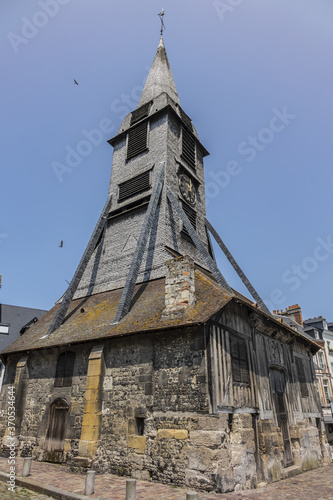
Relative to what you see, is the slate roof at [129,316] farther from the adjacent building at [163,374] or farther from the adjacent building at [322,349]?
the adjacent building at [322,349]

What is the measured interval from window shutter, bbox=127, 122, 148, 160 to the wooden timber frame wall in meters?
10.7

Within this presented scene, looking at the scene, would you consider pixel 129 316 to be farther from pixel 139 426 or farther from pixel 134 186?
pixel 134 186

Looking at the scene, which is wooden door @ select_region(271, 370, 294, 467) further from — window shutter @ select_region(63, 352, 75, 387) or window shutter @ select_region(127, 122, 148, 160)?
window shutter @ select_region(127, 122, 148, 160)

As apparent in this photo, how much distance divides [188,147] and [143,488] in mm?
15398

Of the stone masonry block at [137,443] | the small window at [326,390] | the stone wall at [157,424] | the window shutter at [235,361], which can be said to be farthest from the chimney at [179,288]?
the small window at [326,390]

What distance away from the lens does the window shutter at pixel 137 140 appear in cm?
1717

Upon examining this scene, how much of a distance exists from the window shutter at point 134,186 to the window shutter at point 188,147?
2.67 meters

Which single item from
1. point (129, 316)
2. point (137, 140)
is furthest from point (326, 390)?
point (137, 140)

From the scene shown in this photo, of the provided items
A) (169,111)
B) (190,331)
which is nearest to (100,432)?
(190,331)

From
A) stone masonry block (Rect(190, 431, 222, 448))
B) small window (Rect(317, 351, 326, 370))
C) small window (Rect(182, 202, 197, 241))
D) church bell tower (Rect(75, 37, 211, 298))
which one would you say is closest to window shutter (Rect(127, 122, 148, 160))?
church bell tower (Rect(75, 37, 211, 298))

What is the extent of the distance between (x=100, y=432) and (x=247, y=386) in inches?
172

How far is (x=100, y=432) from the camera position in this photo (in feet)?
29.8

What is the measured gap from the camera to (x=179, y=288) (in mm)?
9391

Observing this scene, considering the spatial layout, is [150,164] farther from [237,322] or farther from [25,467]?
[25,467]
